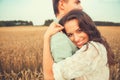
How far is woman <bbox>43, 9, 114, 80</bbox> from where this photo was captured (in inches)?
97.4

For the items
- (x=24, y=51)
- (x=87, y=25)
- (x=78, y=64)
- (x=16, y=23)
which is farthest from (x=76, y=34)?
(x=16, y=23)

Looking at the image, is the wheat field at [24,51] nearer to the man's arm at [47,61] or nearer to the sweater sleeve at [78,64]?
the man's arm at [47,61]

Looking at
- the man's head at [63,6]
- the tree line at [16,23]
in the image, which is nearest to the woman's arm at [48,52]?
the man's head at [63,6]

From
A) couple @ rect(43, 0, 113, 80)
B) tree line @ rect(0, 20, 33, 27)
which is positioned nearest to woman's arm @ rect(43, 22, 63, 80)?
couple @ rect(43, 0, 113, 80)

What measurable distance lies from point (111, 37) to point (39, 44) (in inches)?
25.9

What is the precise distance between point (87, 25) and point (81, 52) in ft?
0.75

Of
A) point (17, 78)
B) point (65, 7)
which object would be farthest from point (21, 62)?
point (65, 7)

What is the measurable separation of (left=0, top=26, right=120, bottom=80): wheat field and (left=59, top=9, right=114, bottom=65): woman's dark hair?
0.19 metres

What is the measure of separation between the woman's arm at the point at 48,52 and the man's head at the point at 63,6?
11 cm

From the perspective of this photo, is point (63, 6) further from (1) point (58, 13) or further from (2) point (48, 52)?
(2) point (48, 52)

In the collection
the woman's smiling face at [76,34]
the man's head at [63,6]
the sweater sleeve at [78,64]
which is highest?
the man's head at [63,6]

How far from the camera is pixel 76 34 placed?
2.57 meters

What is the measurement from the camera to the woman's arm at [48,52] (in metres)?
2.57

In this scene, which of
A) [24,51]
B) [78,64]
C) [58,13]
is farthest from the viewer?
[24,51]
